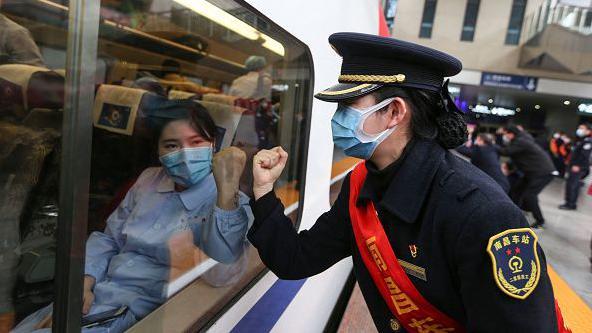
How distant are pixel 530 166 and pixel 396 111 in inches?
229

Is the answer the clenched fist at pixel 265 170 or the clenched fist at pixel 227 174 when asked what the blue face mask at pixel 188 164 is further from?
the clenched fist at pixel 265 170

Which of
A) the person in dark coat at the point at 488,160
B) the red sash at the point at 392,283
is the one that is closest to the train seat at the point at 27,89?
the red sash at the point at 392,283

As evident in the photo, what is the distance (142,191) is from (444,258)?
965 millimetres

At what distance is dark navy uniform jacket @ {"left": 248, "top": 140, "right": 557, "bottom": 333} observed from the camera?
943 mm

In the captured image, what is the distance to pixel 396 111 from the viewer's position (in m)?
1.14

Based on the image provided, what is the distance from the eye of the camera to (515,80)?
17.7 metres

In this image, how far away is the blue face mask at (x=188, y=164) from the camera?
4.50ft

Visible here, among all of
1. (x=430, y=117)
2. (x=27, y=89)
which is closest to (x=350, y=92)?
(x=430, y=117)

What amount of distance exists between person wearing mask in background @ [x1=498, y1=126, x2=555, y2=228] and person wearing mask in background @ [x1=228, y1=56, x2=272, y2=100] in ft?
17.8

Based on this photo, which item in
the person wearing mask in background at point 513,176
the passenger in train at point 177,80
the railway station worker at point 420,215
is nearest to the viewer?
the railway station worker at point 420,215

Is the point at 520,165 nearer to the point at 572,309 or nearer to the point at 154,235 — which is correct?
the point at 572,309

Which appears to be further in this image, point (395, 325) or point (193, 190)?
point (193, 190)

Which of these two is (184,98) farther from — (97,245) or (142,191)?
(97,245)

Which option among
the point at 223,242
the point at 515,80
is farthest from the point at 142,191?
the point at 515,80
